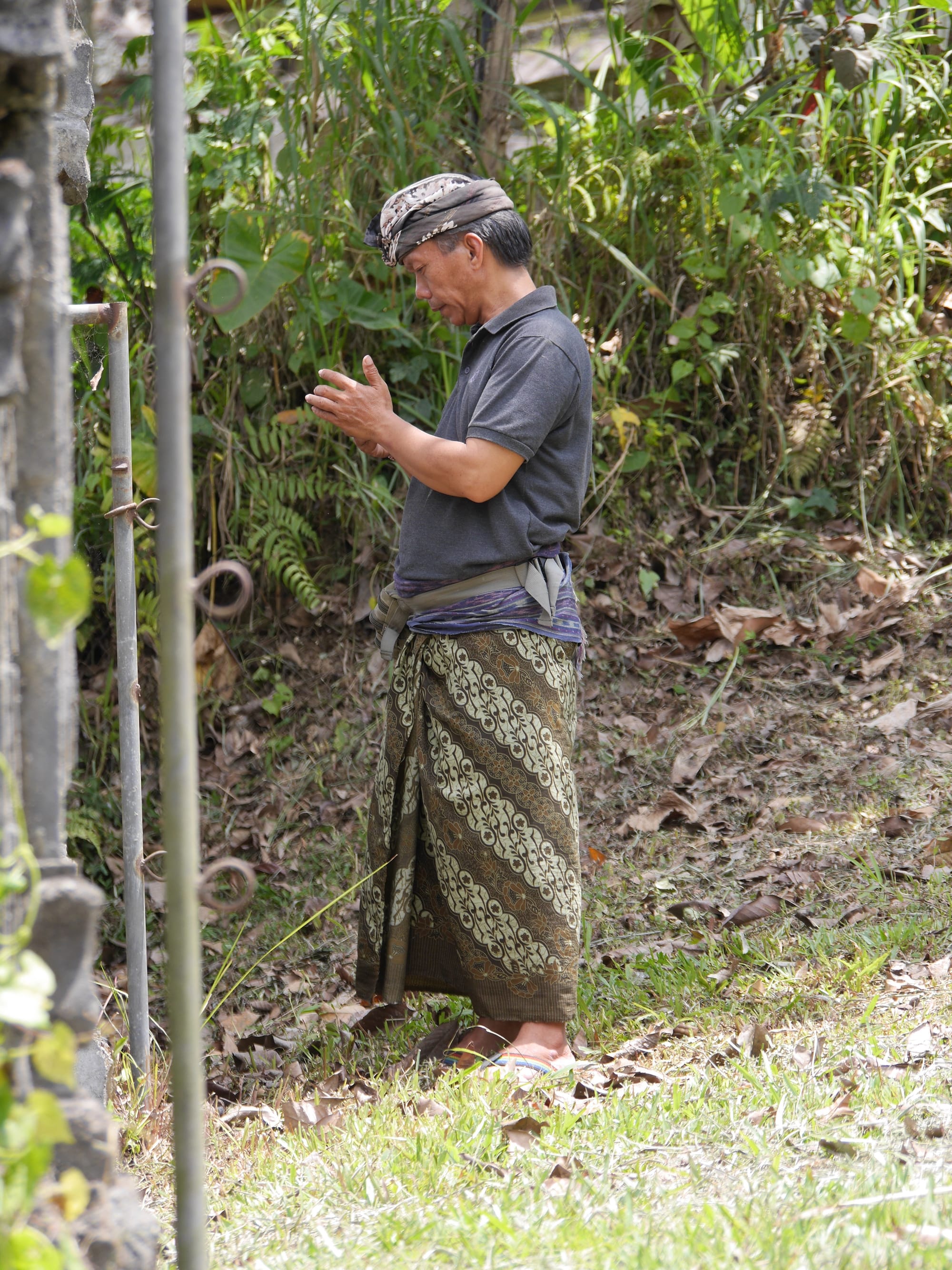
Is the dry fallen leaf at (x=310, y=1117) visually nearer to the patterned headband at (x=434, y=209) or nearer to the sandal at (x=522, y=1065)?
the sandal at (x=522, y=1065)

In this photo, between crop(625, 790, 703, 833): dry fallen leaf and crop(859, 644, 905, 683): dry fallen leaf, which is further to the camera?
crop(859, 644, 905, 683): dry fallen leaf

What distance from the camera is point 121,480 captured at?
8.69ft

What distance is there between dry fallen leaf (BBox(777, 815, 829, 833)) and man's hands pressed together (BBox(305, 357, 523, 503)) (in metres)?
1.93

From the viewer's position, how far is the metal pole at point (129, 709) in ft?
8.59

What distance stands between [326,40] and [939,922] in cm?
394

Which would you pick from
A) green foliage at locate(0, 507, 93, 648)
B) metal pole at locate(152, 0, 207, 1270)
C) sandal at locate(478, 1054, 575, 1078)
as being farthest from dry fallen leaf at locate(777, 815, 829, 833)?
green foliage at locate(0, 507, 93, 648)

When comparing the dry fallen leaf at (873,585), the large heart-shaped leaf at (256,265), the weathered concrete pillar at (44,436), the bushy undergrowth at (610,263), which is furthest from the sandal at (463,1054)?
the dry fallen leaf at (873,585)

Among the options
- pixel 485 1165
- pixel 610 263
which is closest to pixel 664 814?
pixel 485 1165

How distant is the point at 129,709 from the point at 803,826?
227 cm

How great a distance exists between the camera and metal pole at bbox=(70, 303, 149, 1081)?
103 inches

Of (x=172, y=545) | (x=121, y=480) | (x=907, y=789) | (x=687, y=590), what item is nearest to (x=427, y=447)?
(x=121, y=480)

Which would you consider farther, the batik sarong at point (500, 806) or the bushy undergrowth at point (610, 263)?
the bushy undergrowth at point (610, 263)

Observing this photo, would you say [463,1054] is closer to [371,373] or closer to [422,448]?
[422,448]

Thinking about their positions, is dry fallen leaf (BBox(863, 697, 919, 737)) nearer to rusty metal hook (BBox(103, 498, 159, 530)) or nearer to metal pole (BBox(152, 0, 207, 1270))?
rusty metal hook (BBox(103, 498, 159, 530))
